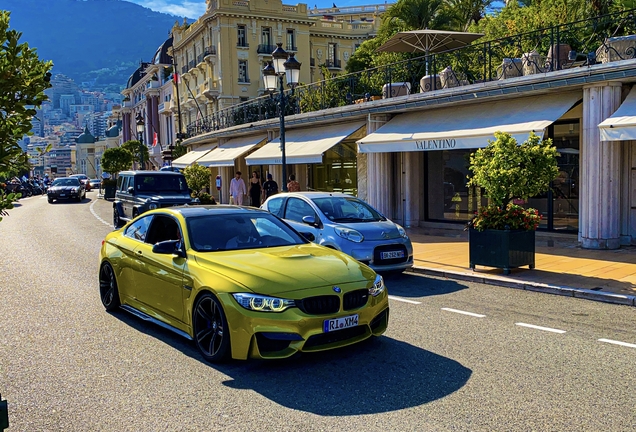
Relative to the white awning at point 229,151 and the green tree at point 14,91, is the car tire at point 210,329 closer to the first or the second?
the green tree at point 14,91

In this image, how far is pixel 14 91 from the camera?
3787 millimetres

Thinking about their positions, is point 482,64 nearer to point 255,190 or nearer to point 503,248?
point 503,248

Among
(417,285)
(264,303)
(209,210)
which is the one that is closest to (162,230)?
(209,210)

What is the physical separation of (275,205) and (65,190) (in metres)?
31.5

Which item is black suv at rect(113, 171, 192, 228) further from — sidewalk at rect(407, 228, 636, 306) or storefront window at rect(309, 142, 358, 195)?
sidewalk at rect(407, 228, 636, 306)

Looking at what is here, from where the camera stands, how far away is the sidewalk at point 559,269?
9.05m

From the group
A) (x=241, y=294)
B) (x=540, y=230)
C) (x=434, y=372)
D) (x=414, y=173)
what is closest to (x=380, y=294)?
(x=434, y=372)

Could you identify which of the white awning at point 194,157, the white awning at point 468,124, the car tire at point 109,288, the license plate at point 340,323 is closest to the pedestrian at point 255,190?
the white awning at point 468,124

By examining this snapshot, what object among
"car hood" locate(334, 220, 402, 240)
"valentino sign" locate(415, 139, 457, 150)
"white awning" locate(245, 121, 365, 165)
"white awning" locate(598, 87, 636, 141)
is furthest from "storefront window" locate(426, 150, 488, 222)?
"car hood" locate(334, 220, 402, 240)

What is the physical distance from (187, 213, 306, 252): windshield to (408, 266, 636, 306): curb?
4359 millimetres

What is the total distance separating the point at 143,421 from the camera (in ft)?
14.6

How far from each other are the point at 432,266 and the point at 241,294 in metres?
6.76

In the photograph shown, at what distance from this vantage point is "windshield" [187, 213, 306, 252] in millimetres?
6584

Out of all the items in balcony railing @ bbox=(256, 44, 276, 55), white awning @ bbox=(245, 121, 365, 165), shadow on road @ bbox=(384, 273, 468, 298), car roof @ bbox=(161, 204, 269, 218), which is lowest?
shadow on road @ bbox=(384, 273, 468, 298)
